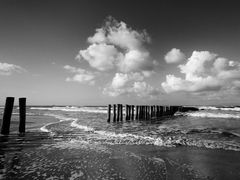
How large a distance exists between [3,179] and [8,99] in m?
7.51

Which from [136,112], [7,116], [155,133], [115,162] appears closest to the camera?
[115,162]

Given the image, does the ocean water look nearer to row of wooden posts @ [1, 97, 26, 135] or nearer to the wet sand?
the wet sand

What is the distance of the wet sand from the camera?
14.0 ft

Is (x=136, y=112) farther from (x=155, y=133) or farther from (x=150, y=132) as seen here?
(x=155, y=133)

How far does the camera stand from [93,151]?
249 inches

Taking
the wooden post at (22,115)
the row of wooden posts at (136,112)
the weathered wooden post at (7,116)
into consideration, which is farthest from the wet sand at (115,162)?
the row of wooden posts at (136,112)

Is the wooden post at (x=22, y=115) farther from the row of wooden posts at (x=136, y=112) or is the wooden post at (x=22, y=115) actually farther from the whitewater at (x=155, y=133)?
the row of wooden posts at (x=136, y=112)

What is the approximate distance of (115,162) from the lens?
517 centimetres

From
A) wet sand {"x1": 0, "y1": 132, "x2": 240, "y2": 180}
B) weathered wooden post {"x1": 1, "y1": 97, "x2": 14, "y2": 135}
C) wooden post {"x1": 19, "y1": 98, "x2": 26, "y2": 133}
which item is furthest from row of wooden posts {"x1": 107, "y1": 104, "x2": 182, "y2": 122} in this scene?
wet sand {"x1": 0, "y1": 132, "x2": 240, "y2": 180}

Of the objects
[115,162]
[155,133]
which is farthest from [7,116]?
[155,133]

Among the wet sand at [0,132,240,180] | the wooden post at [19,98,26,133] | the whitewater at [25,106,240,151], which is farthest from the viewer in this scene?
the wooden post at [19,98,26,133]

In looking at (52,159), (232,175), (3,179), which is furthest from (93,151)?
(232,175)

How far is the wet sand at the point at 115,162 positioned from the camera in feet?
14.0

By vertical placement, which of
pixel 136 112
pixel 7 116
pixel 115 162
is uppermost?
pixel 7 116
